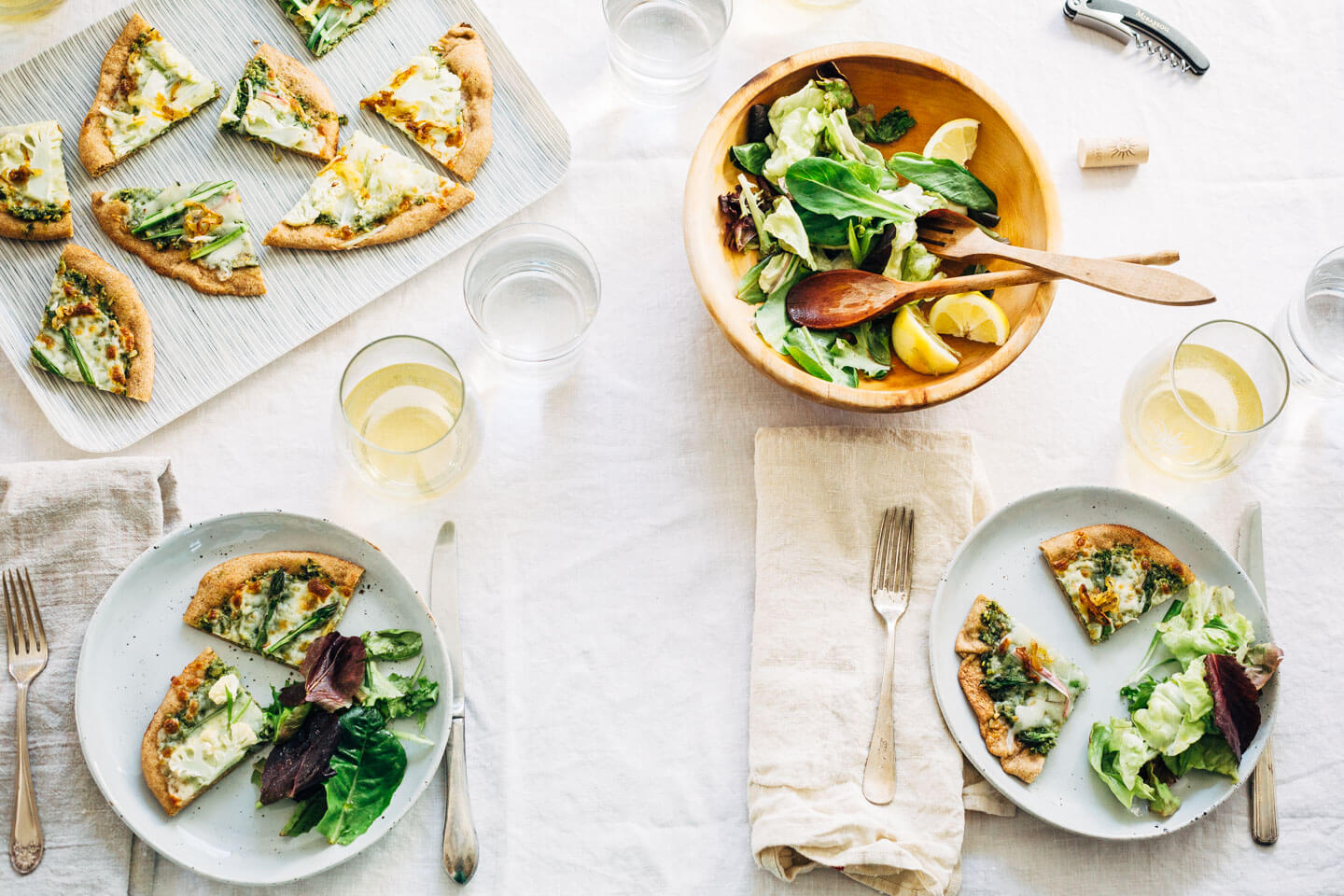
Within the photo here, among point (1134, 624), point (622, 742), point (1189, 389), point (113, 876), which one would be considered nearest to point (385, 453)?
point (622, 742)

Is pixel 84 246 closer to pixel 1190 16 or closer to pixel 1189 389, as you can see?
pixel 1189 389

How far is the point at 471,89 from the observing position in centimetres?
222

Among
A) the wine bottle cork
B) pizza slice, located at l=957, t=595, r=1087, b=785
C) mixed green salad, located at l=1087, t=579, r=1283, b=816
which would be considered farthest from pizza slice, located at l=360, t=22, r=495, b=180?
mixed green salad, located at l=1087, t=579, r=1283, b=816

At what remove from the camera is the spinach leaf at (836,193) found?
1961 mm

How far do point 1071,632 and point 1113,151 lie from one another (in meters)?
1.07

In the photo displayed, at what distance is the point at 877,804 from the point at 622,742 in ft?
1.65

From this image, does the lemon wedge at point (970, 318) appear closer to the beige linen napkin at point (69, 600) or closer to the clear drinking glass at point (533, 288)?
the clear drinking glass at point (533, 288)

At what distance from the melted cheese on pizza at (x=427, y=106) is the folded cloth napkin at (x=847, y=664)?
37.1 inches

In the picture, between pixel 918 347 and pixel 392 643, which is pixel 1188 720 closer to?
pixel 918 347

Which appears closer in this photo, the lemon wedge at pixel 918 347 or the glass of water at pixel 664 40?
the lemon wedge at pixel 918 347

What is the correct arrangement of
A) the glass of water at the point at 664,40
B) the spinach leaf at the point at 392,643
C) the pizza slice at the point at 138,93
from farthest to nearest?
the glass of water at the point at 664,40
the pizza slice at the point at 138,93
the spinach leaf at the point at 392,643

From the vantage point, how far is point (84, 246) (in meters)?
2.11

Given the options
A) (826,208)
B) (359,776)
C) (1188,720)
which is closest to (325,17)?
(826,208)

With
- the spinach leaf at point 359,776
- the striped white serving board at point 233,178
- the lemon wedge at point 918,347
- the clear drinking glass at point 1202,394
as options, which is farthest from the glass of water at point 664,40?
the spinach leaf at point 359,776
